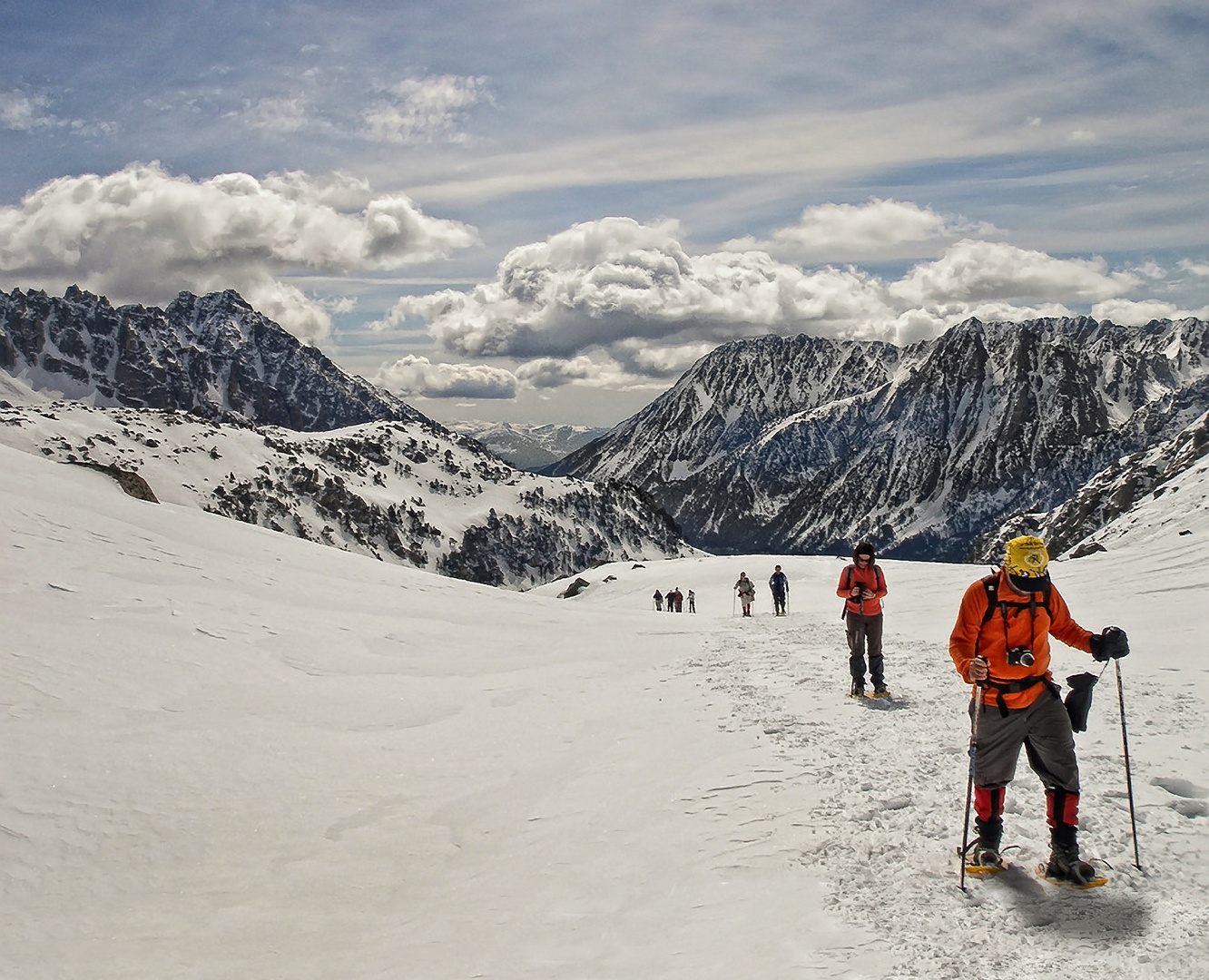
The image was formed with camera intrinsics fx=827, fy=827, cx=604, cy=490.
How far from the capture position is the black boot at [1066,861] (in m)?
6.78

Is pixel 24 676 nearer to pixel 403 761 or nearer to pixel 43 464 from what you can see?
pixel 403 761

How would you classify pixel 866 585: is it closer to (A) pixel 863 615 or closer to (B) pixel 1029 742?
(A) pixel 863 615

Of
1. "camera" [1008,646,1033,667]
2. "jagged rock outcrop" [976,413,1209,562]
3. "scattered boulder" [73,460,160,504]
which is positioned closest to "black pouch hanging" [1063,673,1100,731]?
"camera" [1008,646,1033,667]

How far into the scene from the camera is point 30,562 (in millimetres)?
15039

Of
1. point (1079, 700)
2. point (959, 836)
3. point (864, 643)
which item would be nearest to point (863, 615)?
point (864, 643)

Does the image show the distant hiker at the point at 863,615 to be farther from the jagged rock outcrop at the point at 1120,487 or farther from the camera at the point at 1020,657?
the jagged rock outcrop at the point at 1120,487

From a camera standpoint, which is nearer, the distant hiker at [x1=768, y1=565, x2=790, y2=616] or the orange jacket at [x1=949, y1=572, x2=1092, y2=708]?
the orange jacket at [x1=949, y1=572, x2=1092, y2=708]

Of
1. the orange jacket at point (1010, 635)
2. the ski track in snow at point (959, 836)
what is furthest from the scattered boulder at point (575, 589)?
the orange jacket at point (1010, 635)

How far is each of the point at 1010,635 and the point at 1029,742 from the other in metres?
0.99

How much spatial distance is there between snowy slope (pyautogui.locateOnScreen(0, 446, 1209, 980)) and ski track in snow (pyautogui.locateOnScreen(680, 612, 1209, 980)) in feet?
0.11

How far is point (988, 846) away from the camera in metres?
7.27

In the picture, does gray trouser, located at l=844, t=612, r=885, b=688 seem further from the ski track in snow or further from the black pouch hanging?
the black pouch hanging

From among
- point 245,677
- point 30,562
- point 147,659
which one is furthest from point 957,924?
point 30,562

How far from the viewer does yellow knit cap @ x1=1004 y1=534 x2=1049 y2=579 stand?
7.43 metres
